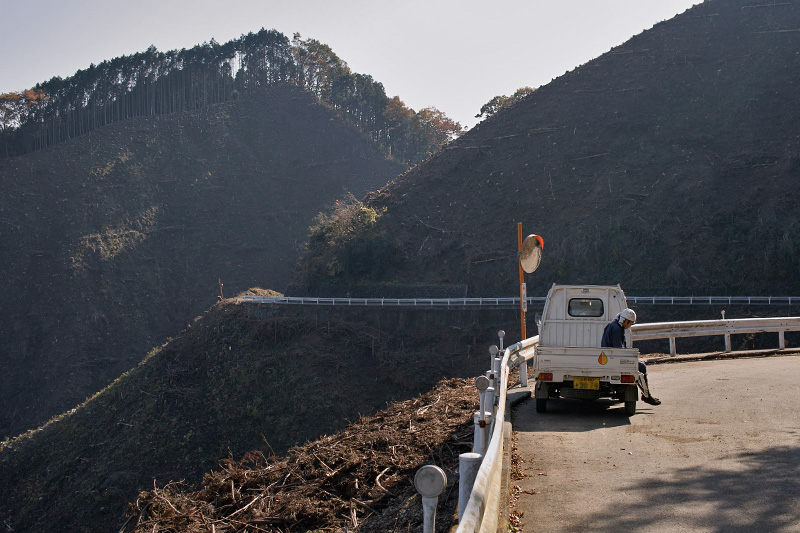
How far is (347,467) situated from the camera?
8312 millimetres

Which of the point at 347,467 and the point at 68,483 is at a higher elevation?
the point at 347,467

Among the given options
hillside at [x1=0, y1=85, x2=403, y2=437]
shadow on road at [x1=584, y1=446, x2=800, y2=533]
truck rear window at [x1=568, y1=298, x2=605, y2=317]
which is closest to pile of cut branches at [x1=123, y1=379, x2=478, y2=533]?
shadow on road at [x1=584, y1=446, x2=800, y2=533]

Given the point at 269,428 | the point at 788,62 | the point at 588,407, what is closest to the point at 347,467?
the point at 588,407

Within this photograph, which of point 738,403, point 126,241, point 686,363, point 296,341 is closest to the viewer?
point 738,403

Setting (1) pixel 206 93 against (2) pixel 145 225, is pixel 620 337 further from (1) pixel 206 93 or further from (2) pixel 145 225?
(1) pixel 206 93

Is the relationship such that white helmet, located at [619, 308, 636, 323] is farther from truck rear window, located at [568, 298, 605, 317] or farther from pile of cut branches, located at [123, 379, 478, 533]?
pile of cut branches, located at [123, 379, 478, 533]

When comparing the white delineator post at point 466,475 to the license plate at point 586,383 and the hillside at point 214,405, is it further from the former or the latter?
the hillside at point 214,405

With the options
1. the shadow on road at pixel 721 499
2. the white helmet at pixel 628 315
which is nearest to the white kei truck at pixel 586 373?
the white helmet at pixel 628 315

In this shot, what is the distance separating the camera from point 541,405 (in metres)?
11.1

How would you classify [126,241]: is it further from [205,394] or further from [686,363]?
[686,363]

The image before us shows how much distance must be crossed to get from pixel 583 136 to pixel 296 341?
31.3 metres

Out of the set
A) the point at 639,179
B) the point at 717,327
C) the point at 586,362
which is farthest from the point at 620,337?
the point at 639,179

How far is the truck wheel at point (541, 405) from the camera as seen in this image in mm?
10977

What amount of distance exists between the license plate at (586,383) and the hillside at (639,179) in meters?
29.5
